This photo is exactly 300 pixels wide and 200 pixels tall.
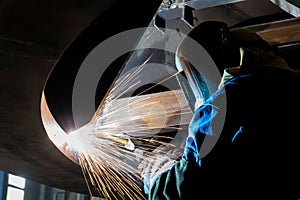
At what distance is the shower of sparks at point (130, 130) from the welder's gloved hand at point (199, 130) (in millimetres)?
915

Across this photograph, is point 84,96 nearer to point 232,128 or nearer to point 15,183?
point 232,128

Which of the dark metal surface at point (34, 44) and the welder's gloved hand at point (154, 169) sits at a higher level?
the dark metal surface at point (34, 44)

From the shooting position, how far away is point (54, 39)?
1865 millimetres

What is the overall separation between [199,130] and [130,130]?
125 cm

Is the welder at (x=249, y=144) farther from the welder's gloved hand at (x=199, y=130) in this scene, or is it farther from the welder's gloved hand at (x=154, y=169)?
the welder's gloved hand at (x=154, y=169)

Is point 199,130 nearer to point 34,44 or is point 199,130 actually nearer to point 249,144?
point 249,144

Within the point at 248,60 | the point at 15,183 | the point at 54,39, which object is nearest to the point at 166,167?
the point at 248,60

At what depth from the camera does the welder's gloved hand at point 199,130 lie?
193cm

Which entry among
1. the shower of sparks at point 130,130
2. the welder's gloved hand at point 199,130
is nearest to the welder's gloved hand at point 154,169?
the welder's gloved hand at point 199,130

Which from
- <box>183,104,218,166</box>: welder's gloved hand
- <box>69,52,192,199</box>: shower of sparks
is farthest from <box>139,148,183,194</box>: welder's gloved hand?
<box>69,52,192,199</box>: shower of sparks

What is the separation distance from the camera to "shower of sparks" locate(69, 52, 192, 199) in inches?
118

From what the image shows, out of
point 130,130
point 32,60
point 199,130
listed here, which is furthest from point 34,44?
point 130,130

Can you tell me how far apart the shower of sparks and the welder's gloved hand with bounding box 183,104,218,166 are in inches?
36.0

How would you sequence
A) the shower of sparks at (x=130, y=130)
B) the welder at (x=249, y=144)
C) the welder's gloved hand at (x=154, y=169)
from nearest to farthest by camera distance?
the welder at (x=249, y=144), the welder's gloved hand at (x=154, y=169), the shower of sparks at (x=130, y=130)
